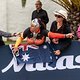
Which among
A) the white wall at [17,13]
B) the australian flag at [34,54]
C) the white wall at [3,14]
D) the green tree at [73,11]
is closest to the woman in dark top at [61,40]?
the australian flag at [34,54]

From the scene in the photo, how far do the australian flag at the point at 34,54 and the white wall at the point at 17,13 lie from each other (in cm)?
852

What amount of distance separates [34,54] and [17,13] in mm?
8870

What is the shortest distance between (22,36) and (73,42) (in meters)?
0.98

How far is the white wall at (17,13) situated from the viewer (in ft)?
58.0

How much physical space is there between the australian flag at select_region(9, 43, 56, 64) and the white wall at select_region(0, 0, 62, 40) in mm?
8524

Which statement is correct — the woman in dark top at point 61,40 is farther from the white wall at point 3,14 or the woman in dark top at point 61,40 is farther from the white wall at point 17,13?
the white wall at point 3,14

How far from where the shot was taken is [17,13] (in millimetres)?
17906

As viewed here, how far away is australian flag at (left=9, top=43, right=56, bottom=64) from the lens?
908 centimetres

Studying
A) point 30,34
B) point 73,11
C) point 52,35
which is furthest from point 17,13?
point 52,35

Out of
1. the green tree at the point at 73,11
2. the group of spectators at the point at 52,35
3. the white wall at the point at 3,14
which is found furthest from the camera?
the white wall at the point at 3,14

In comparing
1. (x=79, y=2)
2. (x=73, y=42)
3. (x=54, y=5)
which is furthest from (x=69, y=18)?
(x=73, y=42)

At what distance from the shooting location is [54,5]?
17.6 m

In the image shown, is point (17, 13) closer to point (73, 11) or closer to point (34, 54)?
point (73, 11)

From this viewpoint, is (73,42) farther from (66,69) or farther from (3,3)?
(3,3)
